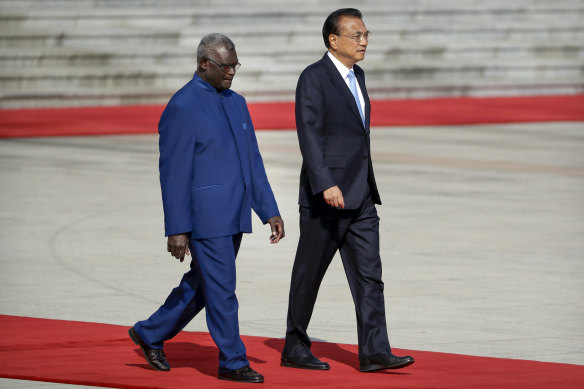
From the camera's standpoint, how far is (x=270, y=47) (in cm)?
3028

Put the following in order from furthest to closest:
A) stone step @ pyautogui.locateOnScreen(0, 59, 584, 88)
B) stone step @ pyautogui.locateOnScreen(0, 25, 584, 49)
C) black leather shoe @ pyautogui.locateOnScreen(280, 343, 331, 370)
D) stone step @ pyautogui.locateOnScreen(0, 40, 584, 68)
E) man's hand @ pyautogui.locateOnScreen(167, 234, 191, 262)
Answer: stone step @ pyautogui.locateOnScreen(0, 25, 584, 49), stone step @ pyautogui.locateOnScreen(0, 40, 584, 68), stone step @ pyautogui.locateOnScreen(0, 59, 584, 88), black leather shoe @ pyautogui.locateOnScreen(280, 343, 331, 370), man's hand @ pyautogui.locateOnScreen(167, 234, 191, 262)

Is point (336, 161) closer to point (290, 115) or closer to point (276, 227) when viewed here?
point (276, 227)

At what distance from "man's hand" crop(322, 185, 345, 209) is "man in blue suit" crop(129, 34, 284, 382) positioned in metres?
0.28

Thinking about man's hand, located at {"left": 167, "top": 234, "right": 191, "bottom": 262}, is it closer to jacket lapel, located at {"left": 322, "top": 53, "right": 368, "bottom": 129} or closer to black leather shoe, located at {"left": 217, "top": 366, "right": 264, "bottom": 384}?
black leather shoe, located at {"left": 217, "top": 366, "right": 264, "bottom": 384}

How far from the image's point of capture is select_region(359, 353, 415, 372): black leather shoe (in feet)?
21.1

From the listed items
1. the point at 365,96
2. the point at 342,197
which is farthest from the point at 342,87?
the point at 342,197

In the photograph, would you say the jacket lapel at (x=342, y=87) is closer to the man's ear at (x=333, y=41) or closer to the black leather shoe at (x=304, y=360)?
the man's ear at (x=333, y=41)

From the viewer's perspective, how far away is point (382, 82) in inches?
1171

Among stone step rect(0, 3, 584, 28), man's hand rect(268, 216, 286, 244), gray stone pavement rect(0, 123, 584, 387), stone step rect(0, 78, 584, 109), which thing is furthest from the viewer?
stone step rect(0, 3, 584, 28)

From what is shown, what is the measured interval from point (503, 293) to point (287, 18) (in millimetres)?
23868

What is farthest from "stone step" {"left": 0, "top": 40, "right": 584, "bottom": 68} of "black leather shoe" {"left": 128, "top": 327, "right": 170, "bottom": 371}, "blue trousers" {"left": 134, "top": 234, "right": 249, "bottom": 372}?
"blue trousers" {"left": 134, "top": 234, "right": 249, "bottom": 372}

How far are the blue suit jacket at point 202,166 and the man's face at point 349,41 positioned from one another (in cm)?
64

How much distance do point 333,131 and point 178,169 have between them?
0.84m

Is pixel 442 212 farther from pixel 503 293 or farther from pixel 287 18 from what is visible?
pixel 287 18
